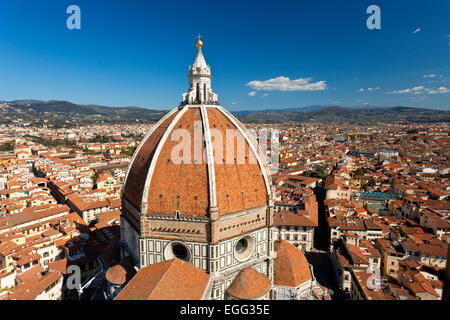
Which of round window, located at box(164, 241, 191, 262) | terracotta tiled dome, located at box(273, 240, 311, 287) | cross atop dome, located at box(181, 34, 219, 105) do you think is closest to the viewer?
round window, located at box(164, 241, 191, 262)

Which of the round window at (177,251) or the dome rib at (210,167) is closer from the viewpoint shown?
the dome rib at (210,167)

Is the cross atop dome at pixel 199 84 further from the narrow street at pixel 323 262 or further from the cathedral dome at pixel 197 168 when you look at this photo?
the narrow street at pixel 323 262

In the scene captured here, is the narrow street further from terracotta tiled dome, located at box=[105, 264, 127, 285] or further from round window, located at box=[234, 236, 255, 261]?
terracotta tiled dome, located at box=[105, 264, 127, 285]

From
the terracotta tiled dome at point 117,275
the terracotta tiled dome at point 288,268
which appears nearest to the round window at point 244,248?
the terracotta tiled dome at point 288,268

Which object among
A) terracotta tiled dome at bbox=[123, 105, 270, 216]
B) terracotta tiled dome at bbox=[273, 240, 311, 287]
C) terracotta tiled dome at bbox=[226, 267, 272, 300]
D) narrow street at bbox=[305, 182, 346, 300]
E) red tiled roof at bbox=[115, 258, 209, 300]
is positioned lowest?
narrow street at bbox=[305, 182, 346, 300]

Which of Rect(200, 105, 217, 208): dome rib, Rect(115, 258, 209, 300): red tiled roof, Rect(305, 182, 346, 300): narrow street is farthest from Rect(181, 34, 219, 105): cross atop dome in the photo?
Rect(305, 182, 346, 300): narrow street

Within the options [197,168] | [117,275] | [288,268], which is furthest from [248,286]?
[117,275]

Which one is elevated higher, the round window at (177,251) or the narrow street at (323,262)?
the round window at (177,251)

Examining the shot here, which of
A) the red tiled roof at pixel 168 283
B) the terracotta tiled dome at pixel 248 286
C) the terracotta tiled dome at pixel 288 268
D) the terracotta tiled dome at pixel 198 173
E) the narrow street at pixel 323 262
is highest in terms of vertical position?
the terracotta tiled dome at pixel 198 173
